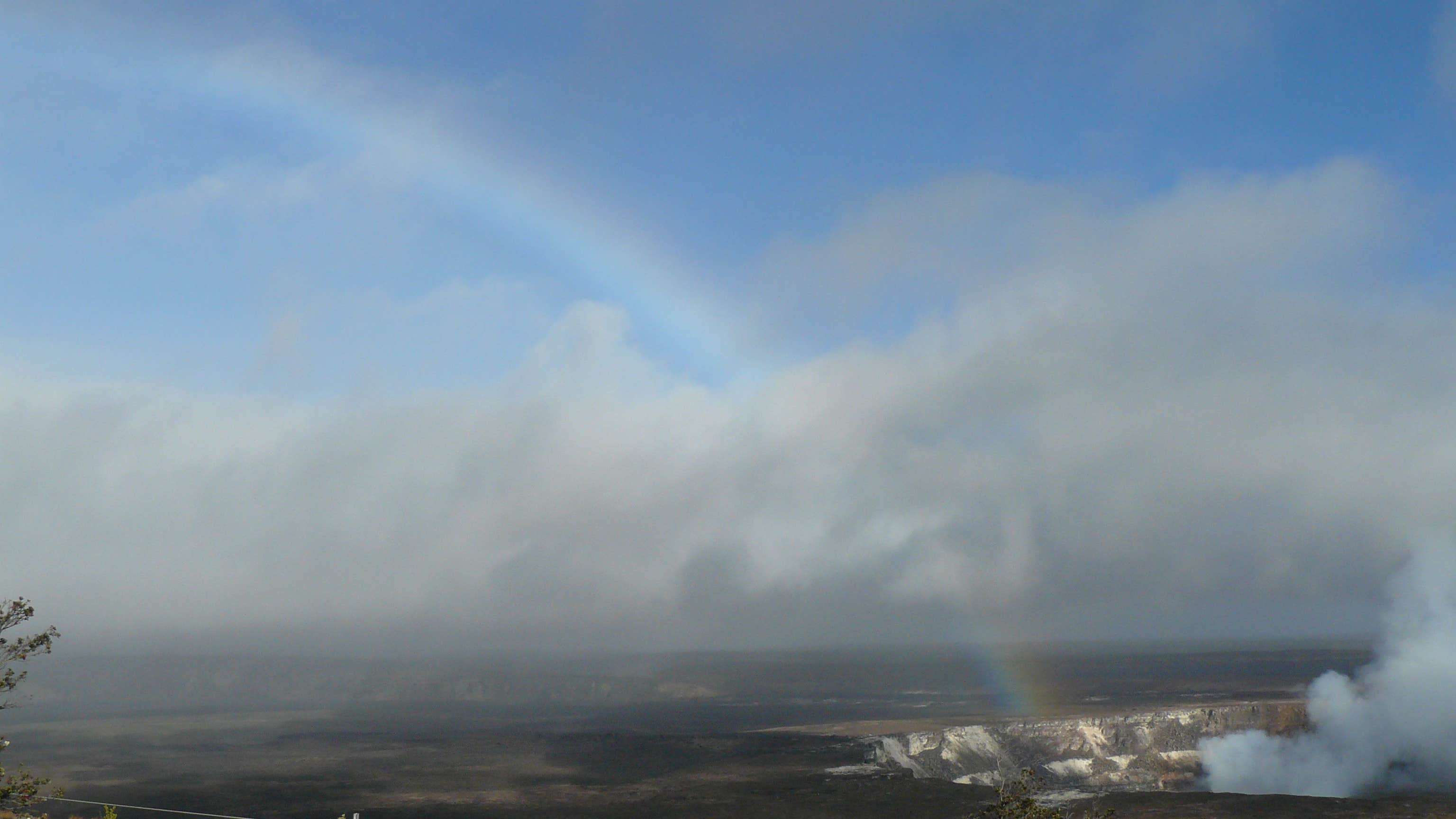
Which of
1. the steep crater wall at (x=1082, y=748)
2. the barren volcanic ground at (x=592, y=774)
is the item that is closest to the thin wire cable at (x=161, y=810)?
the barren volcanic ground at (x=592, y=774)

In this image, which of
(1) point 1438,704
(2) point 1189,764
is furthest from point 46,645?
(1) point 1438,704

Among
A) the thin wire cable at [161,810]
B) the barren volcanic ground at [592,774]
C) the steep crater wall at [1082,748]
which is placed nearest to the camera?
the barren volcanic ground at [592,774]

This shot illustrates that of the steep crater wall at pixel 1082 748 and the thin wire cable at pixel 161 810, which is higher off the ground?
the steep crater wall at pixel 1082 748

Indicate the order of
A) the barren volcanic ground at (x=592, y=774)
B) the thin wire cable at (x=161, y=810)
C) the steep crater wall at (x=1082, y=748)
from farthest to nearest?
the steep crater wall at (x=1082, y=748), the thin wire cable at (x=161, y=810), the barren volcanic ground at (x=592, y=774)

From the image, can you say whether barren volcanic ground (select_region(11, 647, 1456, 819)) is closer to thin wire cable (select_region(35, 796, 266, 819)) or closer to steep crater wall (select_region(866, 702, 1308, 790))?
thin wire cable (select_region(35, 796, 266, 819))

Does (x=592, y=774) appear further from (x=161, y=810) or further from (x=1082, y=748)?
(x=1082, y=748)

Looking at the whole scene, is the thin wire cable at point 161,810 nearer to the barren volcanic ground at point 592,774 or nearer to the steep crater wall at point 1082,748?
the barren volcanic ground at point 592,774

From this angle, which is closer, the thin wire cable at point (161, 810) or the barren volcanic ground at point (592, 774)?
the barren volcanic ground at point (592, 774)

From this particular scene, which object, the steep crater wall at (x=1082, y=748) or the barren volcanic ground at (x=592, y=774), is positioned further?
the steep crater wall at (x=1082, y=748)

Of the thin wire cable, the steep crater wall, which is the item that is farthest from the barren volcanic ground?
the steep crater wall
